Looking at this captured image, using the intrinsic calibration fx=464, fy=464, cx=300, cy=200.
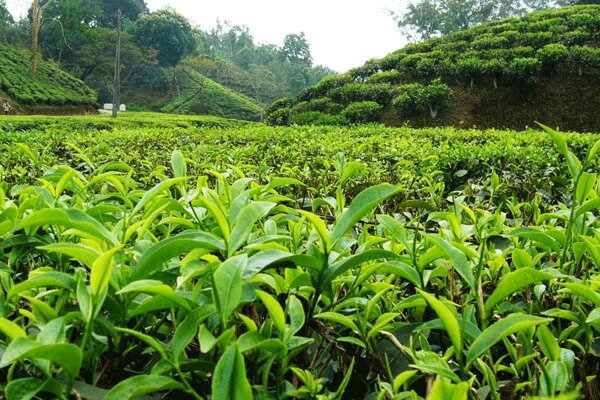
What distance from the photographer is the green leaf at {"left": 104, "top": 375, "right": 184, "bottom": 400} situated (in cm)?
50

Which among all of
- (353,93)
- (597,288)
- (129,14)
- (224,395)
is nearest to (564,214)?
(597,288)

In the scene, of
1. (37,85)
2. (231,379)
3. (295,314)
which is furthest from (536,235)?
(37,85)

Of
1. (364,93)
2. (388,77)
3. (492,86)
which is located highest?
(388,77)

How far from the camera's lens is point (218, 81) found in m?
52.7

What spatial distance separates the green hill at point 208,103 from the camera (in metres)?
42.3

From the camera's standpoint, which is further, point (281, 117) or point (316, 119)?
point (281, 117)

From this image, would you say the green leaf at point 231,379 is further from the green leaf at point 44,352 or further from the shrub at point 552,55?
the shrub at point 552,55

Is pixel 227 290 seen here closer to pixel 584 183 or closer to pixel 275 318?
pixel 275 318

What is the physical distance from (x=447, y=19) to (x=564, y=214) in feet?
170

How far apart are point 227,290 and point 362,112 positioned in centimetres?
1289

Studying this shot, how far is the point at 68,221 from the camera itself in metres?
0.65

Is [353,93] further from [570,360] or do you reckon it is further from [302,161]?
[570,360]

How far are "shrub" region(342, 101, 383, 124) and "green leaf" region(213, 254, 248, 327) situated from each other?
41.6 ft

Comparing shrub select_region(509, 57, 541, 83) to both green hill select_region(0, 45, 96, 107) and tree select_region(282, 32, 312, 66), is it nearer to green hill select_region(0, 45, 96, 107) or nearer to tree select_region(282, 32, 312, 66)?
green hill select_region(0, 45, 96, 107)
